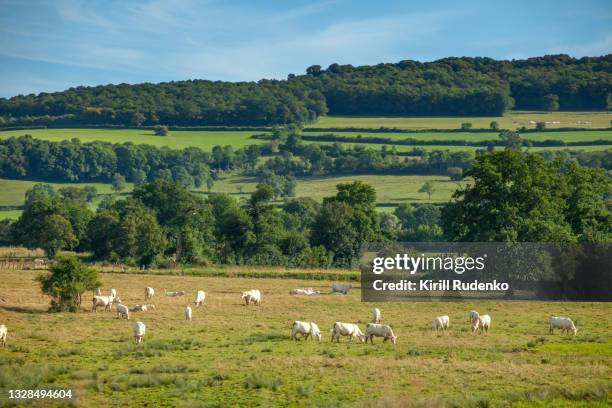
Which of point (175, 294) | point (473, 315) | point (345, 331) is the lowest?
point (175, 294)

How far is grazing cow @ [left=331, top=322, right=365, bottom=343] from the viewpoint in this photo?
1487 inches

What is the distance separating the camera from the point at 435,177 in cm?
15575

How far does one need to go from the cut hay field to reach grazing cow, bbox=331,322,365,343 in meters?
0.88

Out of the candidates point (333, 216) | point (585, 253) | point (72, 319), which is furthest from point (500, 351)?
point (333, 216)

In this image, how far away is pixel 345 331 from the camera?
37.9 meters

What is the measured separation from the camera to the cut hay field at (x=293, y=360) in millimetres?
27672

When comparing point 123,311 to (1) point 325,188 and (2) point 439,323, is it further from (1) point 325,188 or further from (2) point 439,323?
(1) point 325,188

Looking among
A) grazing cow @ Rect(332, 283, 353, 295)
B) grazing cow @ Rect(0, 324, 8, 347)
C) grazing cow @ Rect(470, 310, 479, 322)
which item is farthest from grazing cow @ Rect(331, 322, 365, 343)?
grazing cow @ Rect(332, 283, 353, 295)

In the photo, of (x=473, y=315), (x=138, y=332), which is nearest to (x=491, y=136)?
(x=473, y=315)

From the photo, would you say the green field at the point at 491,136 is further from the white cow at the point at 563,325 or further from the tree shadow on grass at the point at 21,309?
the tree shadow on grass at the point at 21,309

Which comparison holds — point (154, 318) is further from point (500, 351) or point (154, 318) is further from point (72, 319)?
point (500, 351)

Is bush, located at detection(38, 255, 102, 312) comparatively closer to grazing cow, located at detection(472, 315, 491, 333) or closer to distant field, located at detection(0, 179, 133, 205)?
grazing cow, located at detection(472, 315, 491, 333)

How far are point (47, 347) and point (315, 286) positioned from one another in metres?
31.9

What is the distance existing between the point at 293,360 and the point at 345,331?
577 cm
